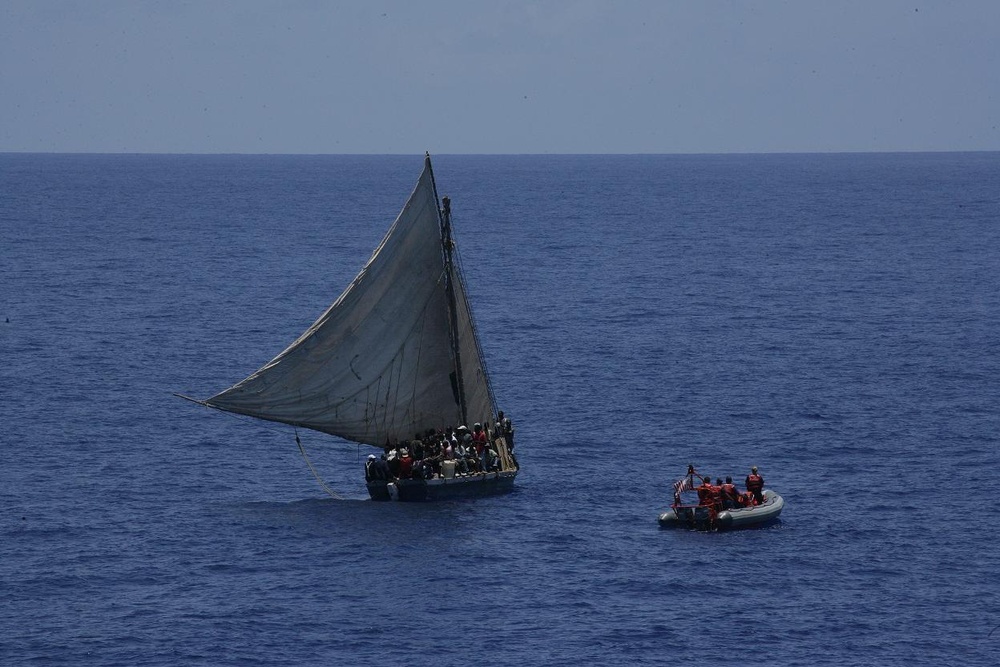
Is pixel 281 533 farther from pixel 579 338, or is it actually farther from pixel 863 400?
pixel 579 338

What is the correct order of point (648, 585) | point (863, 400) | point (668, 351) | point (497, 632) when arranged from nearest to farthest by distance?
point (497, 632)
point (648, 585)
point (863, 400)
point (668, 351)

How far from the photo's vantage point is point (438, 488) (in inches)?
2527

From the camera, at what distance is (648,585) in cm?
5494

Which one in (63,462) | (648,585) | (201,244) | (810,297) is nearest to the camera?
(648,585)

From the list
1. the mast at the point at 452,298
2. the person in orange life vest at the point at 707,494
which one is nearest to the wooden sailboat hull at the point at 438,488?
the mast at the point at 452,298

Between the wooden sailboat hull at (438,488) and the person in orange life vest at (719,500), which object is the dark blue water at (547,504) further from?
the person in orange life vest at (719,500)

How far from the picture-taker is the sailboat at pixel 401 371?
6394 cm

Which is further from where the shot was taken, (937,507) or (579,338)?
(579,338)

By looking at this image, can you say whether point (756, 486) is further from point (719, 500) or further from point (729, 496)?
point (719, 500)

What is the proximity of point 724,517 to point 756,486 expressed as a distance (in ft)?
6.26

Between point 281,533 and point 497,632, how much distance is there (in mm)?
13524

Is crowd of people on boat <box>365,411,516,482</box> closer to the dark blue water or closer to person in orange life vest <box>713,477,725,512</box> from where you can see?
the dark blue water

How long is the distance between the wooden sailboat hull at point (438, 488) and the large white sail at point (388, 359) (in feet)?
9.44

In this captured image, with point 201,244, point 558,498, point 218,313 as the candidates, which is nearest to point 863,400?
point 558,498
